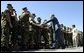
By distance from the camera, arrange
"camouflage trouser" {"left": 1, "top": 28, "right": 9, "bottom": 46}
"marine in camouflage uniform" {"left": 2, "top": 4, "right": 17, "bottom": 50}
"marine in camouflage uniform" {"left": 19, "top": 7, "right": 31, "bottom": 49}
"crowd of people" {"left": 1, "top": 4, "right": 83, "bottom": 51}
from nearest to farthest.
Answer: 1. "camouflage trouser" {"left": 1, "top": 28, "right": 9, "bottom": 46}
2. "marine in camouflage uniform" {"left": 2, "top": 4, "right": 17, "bottom": 50}
3. "crowd of people" {"left": 1, "top": 4, "right": 83, "bottom": 51}
4. "marine in camouflage uniform" {"left": 19, "top": 7, "right": 31, "bottom": 49}

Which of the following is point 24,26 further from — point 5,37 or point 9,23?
point 5,37

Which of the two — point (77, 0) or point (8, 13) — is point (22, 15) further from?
point (77, 0)

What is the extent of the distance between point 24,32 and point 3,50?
1849 mm

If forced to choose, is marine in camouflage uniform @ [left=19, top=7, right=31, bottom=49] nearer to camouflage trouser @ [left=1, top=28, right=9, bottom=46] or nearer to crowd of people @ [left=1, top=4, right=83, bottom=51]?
crowd of people @ [left=1, top=4, right=83, bottom=51]

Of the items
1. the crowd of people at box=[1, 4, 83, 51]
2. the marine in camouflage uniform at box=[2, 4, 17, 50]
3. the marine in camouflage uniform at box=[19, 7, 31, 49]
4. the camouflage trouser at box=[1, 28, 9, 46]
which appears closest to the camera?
the camouflage trouser at box=[1, 28, 9, 46]

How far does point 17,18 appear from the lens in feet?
45.6

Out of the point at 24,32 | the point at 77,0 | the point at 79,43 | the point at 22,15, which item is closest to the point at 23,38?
the point at 24,32

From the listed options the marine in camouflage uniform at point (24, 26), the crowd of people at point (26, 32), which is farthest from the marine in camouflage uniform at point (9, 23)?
the marine in camouflage uniform at point (24, 26)

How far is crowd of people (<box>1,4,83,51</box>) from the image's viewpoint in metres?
13.3

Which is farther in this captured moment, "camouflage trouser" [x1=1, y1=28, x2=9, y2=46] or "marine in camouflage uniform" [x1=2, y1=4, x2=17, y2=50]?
"marine in camouflage uniform" [x1=2, y1=4, x2=17, y2=50]

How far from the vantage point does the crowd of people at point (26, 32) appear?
1328 centimetres

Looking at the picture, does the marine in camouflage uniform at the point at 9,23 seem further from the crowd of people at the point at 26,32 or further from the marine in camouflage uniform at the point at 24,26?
the marine in camouflage uniform at the point at 24,26

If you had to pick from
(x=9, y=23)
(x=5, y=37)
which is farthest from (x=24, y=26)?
(x=5, y=37)

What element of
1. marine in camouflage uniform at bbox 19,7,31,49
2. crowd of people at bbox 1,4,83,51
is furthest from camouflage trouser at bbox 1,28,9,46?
marine in camouflage uniform at bbox 19,7,31,49
